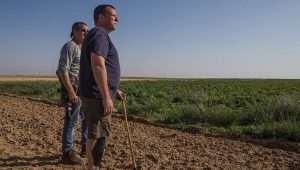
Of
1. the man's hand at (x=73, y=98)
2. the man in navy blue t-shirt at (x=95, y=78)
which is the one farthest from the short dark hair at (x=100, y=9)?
the man's hand at (x=73, y=98)

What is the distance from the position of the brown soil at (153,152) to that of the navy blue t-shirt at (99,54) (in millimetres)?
1714

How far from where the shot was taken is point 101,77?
12.7ft

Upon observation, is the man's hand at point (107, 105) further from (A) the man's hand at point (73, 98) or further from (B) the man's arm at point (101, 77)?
(A) the man's hand at point (73, 98)

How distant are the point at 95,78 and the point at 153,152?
3087 millimetres

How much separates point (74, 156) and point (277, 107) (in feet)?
26.1

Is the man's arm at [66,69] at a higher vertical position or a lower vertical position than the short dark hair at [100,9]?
lower

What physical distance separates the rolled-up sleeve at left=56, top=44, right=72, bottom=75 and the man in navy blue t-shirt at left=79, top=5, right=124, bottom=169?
110 centimetres

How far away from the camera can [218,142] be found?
26.8 feet

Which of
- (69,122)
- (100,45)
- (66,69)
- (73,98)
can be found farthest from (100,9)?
(69,122)

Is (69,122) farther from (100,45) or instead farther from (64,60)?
(100,45)

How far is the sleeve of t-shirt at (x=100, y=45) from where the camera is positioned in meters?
3.92

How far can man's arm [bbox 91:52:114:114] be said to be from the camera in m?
3.88

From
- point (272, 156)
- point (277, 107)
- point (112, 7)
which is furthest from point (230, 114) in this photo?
point (112, 7)

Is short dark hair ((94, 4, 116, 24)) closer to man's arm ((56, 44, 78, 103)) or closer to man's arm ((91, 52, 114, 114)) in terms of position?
man's arm ((91, 52, 114, 114))
